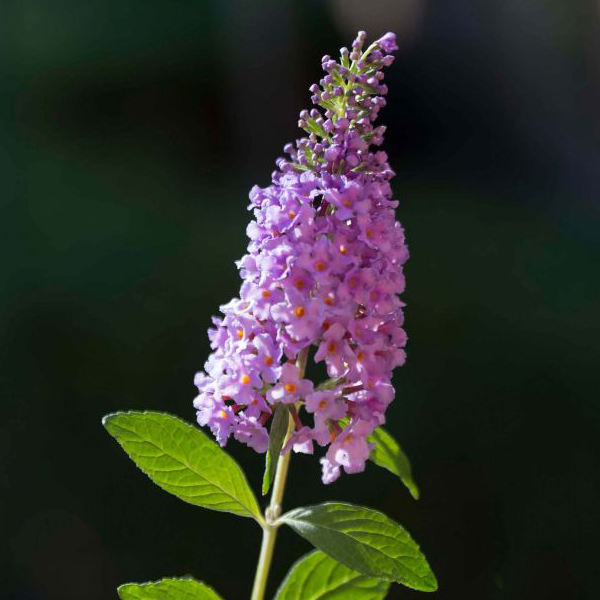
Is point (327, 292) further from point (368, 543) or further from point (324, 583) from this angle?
point (324, 583)

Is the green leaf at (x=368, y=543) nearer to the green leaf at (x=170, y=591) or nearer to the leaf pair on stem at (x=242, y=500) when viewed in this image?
the leaf pair on stem at (x=242, y=500)

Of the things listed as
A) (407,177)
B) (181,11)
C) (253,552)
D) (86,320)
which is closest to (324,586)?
(253,552)

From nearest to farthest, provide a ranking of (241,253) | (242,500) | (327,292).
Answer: (327,292)
(242,500)
(241,253)

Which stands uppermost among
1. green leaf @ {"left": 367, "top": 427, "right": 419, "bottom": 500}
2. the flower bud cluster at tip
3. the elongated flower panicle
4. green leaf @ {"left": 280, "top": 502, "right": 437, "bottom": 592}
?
the flower bud cluster at tip

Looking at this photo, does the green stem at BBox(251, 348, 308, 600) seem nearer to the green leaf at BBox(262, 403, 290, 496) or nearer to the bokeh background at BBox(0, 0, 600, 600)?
the green leaf at BBox(262, 403, 290, 496)

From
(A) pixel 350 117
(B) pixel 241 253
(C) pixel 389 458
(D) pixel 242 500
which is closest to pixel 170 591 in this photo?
(D) pixel 242 500

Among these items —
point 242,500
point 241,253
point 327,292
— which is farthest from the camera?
point 241,253

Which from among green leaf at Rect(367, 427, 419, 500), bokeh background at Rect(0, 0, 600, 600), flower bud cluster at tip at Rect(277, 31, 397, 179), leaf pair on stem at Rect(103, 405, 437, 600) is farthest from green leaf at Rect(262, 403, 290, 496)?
bokeh background at Rect(0, 0, 600, 600)
